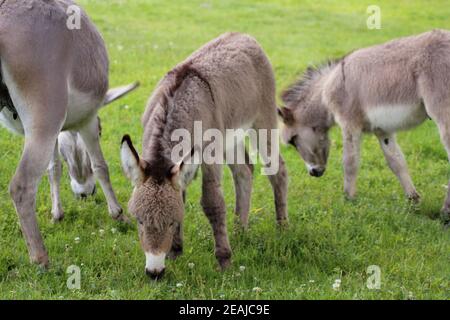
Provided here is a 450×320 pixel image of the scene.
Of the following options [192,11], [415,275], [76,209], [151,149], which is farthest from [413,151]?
[192,11]

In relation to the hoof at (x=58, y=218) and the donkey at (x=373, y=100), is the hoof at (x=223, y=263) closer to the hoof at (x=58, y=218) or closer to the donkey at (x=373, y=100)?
the hoof at (x=58, y=218)

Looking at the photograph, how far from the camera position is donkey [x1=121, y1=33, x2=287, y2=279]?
4441 millimetres

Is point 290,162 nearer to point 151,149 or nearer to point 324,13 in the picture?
point 151,149

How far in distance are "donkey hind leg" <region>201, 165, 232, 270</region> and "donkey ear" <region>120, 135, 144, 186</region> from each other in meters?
0.75

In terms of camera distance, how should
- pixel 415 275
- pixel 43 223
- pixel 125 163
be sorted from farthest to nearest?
pixel 43 223, pixel 415 275, pixel 125 163

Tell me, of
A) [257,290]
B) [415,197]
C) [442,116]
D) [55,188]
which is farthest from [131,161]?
[415,197]

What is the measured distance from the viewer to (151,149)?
4.61m

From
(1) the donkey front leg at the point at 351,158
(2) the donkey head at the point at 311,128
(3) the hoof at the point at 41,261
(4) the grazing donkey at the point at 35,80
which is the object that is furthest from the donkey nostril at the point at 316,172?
(3) the hoof at the point at 41,261

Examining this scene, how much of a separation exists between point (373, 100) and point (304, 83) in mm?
1385

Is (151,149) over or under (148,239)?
over

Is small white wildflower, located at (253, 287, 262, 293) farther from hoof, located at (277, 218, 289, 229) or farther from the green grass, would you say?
hoof, located at (277, 218, 289, 229)

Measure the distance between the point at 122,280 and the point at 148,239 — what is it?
72cm

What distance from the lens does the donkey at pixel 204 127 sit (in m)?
4.44

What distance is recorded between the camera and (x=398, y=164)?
24.9ft
